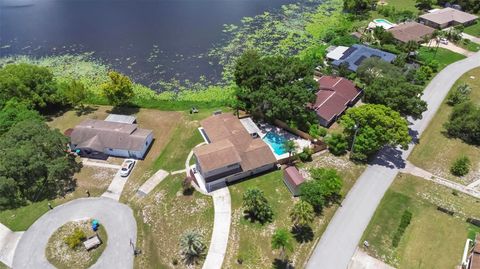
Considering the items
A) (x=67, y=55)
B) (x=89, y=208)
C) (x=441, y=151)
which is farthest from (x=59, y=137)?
(x=441, y=151)

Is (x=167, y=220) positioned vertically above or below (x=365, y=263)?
above

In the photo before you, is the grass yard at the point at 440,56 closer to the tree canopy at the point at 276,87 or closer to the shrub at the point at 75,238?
the tree canopy at the point at 276,87

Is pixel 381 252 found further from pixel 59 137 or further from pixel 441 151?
pixel 59 137

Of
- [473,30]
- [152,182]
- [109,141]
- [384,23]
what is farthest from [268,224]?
[473,30]

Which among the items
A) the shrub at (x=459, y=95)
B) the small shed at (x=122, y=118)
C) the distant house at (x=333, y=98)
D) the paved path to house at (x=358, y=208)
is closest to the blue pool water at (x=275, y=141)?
the distant house at (x=333, y=98)

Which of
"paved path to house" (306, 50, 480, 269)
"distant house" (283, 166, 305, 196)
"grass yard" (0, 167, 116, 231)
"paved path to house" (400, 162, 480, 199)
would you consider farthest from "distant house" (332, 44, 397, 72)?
"grass yard" (0, 167, 116, 231)

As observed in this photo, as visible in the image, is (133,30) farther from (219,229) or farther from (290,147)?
(219,229)
